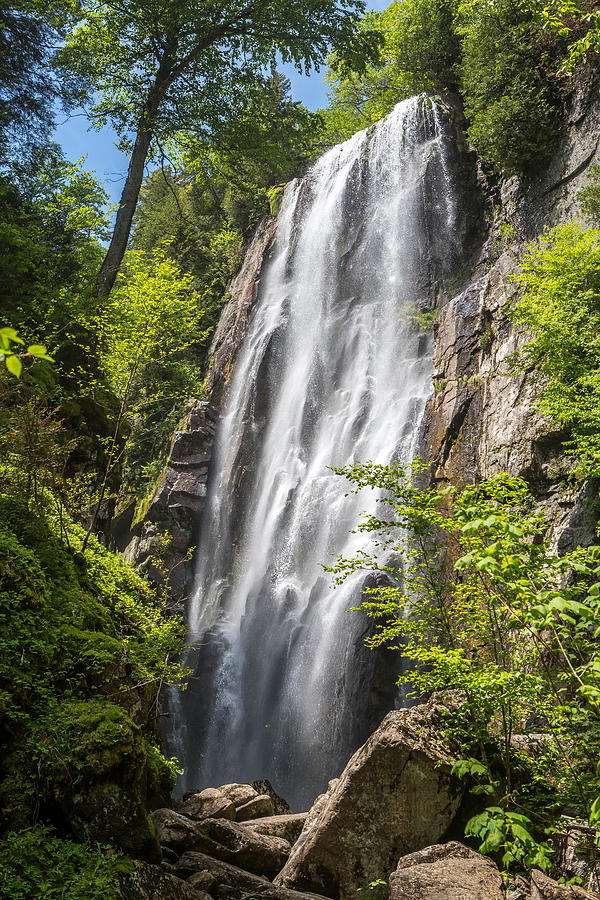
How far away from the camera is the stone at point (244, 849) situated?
5.61m

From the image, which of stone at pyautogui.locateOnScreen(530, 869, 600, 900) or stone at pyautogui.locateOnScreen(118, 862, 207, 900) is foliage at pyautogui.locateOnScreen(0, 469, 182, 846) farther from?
stone at pyautogui.locateOnScreen(530, 869, 600, 900)

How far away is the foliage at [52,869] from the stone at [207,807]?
14.5 ft

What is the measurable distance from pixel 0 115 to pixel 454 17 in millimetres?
16574

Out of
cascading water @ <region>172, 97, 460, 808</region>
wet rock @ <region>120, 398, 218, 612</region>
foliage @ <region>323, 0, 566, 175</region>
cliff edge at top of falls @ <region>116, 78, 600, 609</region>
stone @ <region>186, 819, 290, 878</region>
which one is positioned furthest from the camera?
wet rock @ <region>120, 398, 218, 612</region>

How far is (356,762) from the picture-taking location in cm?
546

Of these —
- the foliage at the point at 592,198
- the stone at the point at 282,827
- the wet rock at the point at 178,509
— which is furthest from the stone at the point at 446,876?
the wet rock at the point at 178,509

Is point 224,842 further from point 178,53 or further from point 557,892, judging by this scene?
point 178,53

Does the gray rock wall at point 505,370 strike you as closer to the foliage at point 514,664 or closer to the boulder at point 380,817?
the foliage at point 514,664

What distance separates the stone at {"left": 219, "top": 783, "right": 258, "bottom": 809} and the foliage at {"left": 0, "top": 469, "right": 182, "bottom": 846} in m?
2.59

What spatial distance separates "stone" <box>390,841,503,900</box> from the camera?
393 centimetres

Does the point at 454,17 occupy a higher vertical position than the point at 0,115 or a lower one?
higher

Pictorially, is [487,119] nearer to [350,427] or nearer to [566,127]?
[566,127]

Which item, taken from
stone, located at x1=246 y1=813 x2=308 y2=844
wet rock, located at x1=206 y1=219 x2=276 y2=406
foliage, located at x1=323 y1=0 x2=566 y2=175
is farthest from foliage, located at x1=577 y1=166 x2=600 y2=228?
wet rock, located at x1=206 y1=219 x2=276 y2=406

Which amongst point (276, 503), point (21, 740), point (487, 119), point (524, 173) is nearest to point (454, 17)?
point (487, 119)
